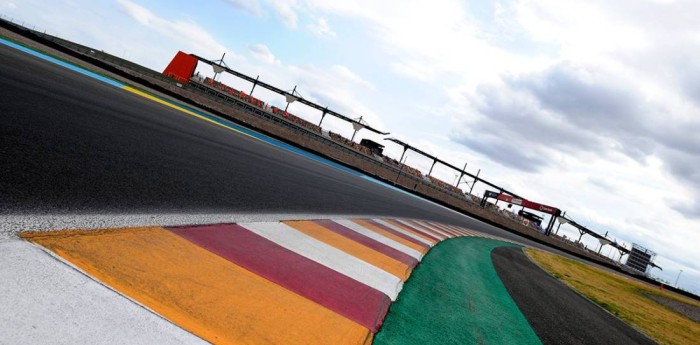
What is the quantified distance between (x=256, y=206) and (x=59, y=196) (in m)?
2.21

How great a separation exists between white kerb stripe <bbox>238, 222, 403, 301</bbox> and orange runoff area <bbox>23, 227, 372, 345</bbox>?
1.00 m

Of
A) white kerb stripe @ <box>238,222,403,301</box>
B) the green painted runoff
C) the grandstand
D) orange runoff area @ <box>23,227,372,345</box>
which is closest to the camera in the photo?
orange runoff area @ <box>23,227,372,345</box>

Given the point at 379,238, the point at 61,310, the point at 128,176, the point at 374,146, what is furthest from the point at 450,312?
the point at 374,146

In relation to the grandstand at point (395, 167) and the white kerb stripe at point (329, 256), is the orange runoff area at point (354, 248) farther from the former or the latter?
the grandstand at point (395, 167)

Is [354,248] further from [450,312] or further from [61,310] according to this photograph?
[61,310]

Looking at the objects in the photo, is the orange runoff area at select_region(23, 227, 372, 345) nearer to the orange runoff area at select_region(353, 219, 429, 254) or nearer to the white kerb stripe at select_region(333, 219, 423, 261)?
the white kerb stripe at select_region(333, 219, 423, 261)

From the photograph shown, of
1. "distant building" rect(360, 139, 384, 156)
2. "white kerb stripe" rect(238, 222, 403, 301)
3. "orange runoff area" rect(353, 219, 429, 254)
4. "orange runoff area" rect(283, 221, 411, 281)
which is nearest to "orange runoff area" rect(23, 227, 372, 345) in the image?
"white kerb stripe" rect(238, 222, 403, 301)

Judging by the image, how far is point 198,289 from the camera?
2152mm

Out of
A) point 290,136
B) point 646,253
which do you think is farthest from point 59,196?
point 646,253

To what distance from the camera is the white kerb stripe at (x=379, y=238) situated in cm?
586

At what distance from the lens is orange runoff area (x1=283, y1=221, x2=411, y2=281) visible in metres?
4.39

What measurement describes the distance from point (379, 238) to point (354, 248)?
1426 mm

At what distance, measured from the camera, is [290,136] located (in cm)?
2806

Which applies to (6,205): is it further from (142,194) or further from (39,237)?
(142,194)
